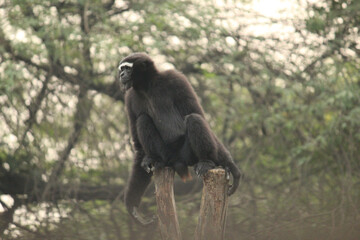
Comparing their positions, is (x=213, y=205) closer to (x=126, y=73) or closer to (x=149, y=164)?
(x=149, y=164)

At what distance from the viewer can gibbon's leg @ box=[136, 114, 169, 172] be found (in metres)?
5.17

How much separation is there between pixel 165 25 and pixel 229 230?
14.0ft

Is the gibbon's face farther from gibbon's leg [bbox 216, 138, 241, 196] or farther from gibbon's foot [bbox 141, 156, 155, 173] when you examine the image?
gibbon's leg [bbox 216, 138, 241, 196]

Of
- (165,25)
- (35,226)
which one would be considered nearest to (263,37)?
(165,25)

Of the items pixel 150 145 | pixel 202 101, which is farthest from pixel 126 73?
pixel 202 101

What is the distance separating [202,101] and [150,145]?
4.28 meters

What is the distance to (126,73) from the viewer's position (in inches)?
213

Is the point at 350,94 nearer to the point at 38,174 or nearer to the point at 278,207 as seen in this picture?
the point at 278,207

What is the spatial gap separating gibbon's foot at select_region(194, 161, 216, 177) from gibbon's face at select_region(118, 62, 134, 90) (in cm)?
139

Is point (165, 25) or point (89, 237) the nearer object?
point (165, 25)

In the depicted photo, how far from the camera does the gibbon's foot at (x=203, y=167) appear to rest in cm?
476

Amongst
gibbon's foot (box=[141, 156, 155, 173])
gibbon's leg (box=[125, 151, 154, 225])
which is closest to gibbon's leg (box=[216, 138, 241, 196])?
gibbon's foot (box=[141, 156, 155, 173])

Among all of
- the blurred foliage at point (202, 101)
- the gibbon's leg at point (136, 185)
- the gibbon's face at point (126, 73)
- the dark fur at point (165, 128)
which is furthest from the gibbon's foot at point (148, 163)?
the blurred foliage at point (202, 101)

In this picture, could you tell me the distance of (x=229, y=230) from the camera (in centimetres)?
900
